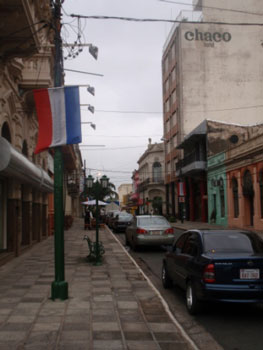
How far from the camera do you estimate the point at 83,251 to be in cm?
1675

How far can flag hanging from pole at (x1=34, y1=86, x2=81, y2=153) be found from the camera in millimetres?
8117

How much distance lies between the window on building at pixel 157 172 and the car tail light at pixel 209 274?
64.4m

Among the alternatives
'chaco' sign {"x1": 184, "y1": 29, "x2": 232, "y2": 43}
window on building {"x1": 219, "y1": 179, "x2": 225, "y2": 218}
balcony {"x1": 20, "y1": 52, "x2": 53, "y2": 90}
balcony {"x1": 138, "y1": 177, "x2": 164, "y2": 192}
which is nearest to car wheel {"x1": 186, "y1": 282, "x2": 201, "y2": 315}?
balcony {"x1": 20, "y1": 52, "x2": 53, "y2": 90}

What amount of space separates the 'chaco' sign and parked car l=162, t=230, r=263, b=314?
4437 cm

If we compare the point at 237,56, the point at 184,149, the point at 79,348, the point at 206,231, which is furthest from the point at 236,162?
the point at 79,348

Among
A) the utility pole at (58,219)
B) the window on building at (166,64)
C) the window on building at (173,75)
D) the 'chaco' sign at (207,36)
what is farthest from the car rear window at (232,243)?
the window on building at (166,64)

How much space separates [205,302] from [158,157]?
2609 inches

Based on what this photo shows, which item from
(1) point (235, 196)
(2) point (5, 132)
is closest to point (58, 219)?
(2) point (5, 132)

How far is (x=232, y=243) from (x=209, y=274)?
96 centimetres

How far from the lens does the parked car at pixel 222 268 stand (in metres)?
6.40

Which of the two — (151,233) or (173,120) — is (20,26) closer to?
(151,233)

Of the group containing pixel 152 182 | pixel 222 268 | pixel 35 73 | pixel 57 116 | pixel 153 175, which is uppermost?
pixel 153 175

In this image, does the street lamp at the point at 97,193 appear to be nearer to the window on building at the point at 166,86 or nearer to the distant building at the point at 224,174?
the distant building at the point at 224,174

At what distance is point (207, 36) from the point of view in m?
48.4
